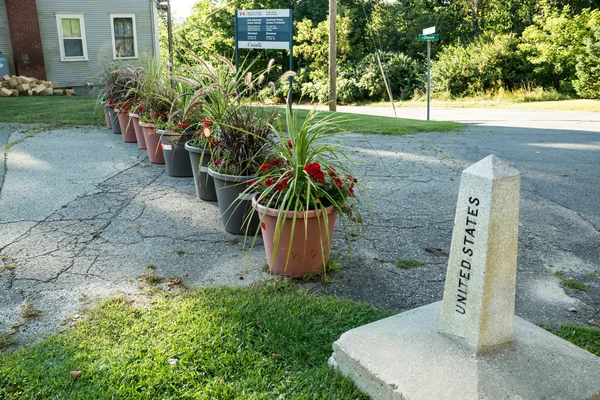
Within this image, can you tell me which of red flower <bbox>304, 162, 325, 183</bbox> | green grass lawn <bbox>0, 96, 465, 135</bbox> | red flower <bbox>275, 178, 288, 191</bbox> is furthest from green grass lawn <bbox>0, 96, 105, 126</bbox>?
red flower <bbox>304, 162, 325, 183</bbox>

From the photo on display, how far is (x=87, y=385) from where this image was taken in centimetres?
253

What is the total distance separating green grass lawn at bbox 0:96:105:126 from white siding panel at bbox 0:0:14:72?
5193 mm

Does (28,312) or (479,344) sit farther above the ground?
(479,344)

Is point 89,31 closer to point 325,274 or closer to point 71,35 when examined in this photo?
point 71,35

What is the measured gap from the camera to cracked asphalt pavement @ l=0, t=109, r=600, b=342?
3.55 meters

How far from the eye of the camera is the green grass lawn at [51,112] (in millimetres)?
10555

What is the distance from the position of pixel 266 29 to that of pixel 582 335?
8.52 meters

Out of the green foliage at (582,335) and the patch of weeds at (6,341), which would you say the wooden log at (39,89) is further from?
the green foliage at (582,335)

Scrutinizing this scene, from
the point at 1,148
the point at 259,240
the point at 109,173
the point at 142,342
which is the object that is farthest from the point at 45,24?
the point at 142,342

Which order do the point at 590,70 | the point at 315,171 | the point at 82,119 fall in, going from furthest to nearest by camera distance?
the point at 590,70 < the point at 82,119 < the point at 315,171

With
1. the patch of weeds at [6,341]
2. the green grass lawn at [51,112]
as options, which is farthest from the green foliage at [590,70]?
the patch of weeds at [6,341]

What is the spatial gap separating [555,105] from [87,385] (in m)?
18.3

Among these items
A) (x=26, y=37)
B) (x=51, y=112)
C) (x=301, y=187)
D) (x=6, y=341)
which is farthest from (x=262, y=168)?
(x=26, y=37)

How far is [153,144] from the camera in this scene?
23.2 feet
